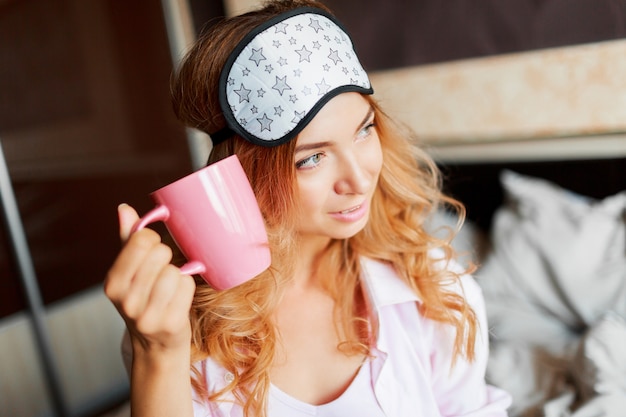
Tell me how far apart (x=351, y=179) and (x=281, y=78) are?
196 mm

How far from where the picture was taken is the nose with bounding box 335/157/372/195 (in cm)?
91

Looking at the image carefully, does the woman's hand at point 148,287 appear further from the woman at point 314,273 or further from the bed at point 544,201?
the bed at point 544,201

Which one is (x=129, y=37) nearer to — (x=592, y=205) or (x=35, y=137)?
(x=35, y=137)

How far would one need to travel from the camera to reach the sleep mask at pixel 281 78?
0.90 m

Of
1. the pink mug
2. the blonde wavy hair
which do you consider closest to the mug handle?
the pink mug

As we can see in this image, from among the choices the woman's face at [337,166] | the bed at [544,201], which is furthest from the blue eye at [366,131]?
the bed at [544,201]

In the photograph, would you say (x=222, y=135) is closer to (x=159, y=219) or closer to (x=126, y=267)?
(x=159, y=219)

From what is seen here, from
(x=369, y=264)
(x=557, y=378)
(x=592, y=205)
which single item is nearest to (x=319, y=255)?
(x=369, y=264)

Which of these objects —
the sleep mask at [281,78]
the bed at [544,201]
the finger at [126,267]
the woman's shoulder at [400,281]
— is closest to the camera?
the finger at [126,267]

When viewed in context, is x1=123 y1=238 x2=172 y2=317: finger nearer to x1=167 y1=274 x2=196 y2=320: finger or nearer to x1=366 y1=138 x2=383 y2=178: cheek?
x1=167 y1=274 x2=196 y2=320: finger

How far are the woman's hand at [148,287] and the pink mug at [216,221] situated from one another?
0.06 metres

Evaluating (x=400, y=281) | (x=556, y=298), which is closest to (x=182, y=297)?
(x=400, y=281)

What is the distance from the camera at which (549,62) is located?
1.66 meters

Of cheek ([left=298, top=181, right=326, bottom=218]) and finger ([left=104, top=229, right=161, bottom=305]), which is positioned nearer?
finger ([left=104, top=229, right=161, bottom=305])
